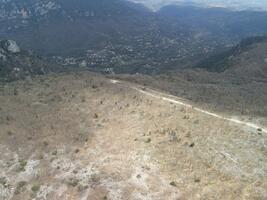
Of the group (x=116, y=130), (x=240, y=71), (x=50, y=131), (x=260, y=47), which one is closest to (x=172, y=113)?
(x=116, y=130)

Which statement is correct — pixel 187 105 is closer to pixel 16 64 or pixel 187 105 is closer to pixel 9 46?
pixel 16 64

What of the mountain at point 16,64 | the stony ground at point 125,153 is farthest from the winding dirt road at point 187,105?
the mountain at point 16,64

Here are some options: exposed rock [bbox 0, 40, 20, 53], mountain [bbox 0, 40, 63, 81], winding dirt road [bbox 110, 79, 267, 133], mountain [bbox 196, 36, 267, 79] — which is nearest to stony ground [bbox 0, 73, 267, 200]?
winding dirt road [bbox 110, 79, 267, 133]

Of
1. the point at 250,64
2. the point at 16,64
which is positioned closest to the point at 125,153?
the point at 250,64

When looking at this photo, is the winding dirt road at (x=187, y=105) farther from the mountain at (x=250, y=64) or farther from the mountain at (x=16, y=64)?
the mountain at (x=16, y=64)

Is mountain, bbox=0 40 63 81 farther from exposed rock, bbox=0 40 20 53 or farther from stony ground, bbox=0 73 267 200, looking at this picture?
stony ground, bbox=0 73 267 200

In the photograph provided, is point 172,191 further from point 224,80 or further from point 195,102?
point 224,80
